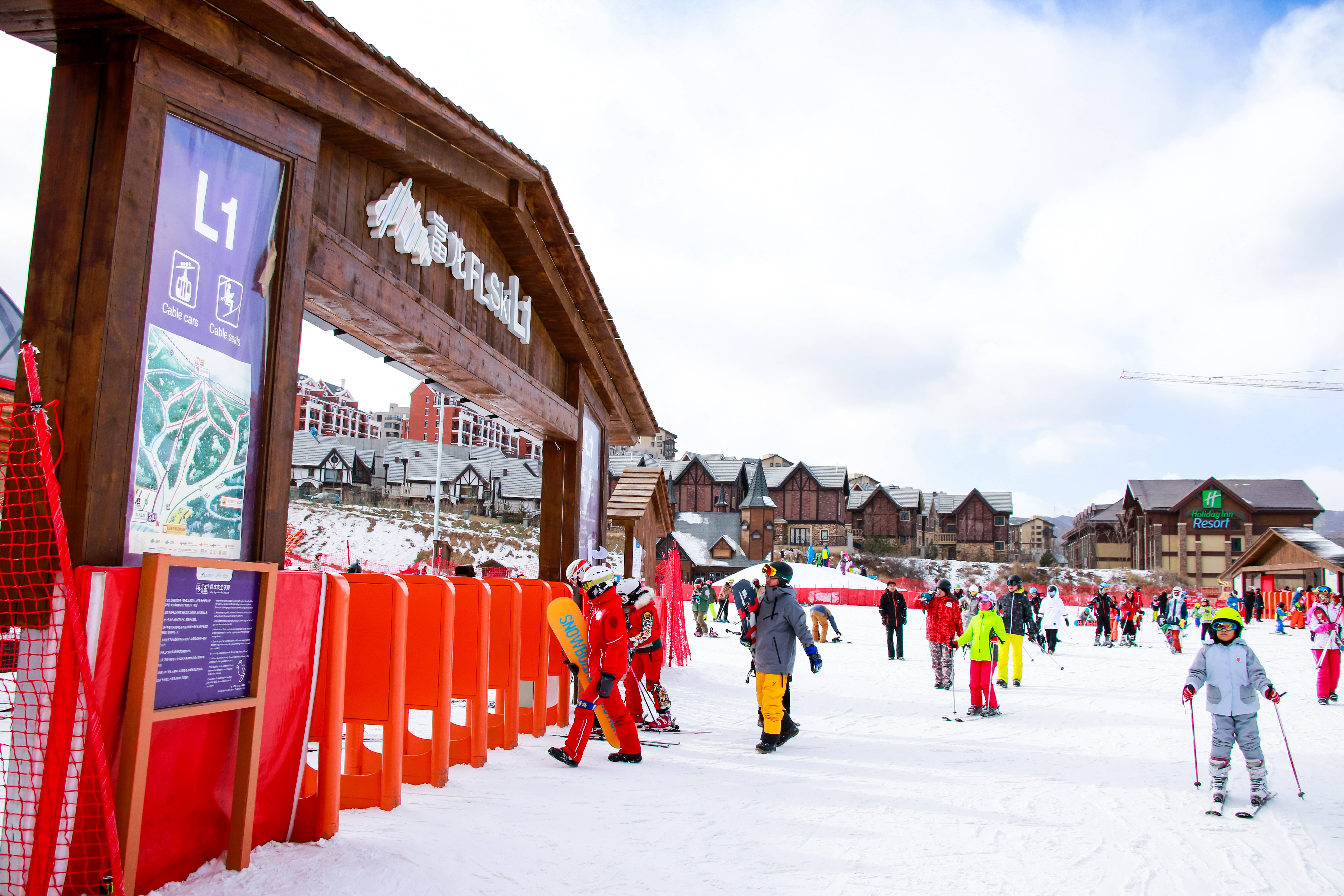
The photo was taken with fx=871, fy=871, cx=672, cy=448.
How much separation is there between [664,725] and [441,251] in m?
4.94

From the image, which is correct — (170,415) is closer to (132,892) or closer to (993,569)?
(132,892)

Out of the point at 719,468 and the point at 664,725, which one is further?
the point at 719,468

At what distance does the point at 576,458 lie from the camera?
35.2ft

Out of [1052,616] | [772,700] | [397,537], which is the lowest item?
[772,700]

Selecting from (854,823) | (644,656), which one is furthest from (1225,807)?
(644,656)

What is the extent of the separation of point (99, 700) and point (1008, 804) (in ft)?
17.4

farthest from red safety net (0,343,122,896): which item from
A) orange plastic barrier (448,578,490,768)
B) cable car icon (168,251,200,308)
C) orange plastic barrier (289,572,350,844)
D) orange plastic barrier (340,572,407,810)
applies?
orange plastic barrier (448,578,490,768)

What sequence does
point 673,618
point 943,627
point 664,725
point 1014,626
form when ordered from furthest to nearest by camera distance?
1. point 673,618
2. point 1014,626
3. point 943,627
4. point 664,725

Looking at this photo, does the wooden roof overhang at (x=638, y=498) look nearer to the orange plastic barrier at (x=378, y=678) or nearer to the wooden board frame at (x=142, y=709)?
the orange plastic barrier at (x=378, y=678)

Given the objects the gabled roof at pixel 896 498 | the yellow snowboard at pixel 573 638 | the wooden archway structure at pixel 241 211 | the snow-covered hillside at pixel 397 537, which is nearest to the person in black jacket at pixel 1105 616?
the yellow snowboard at pixel 573 638

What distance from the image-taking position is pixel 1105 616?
22828 mm

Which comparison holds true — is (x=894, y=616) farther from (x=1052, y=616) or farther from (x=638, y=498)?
(x=638, y=498)

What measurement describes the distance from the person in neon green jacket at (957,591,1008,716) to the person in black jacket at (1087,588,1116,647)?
1427 centimetres

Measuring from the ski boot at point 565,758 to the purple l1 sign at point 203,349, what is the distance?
3173 mm
